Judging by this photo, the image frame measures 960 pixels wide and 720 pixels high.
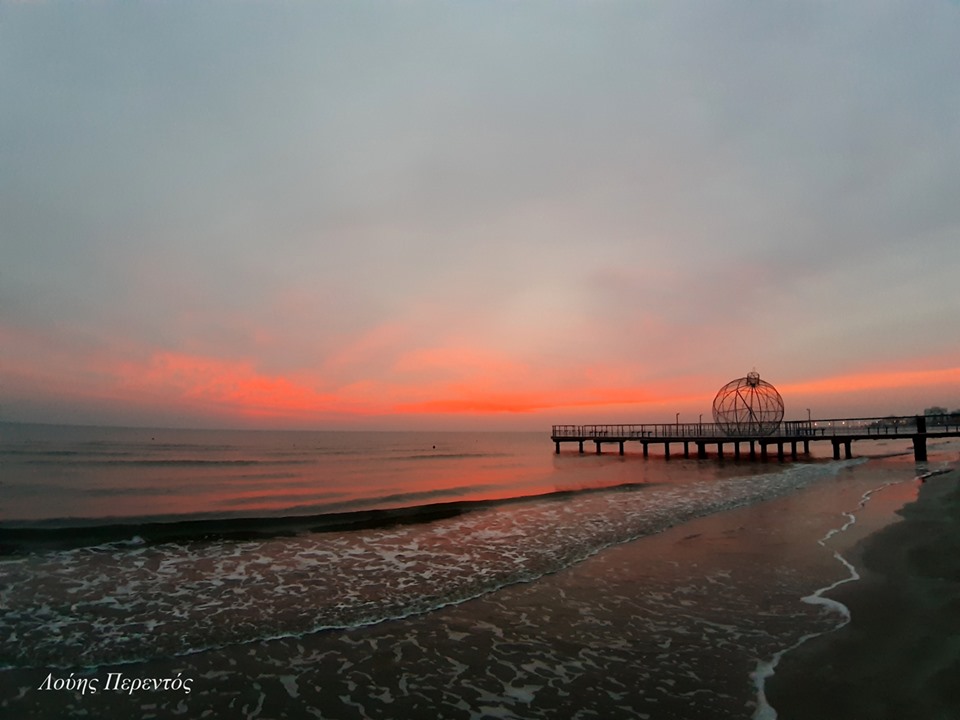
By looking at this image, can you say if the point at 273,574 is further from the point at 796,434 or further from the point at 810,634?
the point at 796,434

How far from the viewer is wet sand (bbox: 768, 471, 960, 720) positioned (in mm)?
5227

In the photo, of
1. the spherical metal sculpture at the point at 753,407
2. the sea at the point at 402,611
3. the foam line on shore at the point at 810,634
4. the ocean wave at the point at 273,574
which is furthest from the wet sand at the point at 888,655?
the spherical metal sculpture at the point at 753,407

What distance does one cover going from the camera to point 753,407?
5284cm

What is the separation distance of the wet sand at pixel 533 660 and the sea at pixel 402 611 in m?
0.03

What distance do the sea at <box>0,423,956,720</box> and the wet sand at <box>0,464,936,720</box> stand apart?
0.03 metres

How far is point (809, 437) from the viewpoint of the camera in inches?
1750

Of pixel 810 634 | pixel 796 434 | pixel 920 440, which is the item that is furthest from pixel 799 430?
pixel 810 634

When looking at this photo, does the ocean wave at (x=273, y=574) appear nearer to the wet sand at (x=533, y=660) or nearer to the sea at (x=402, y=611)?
the sea at (x=402, y=611)

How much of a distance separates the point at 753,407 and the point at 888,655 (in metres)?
52.1

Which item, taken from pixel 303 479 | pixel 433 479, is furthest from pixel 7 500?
pixel 433 479

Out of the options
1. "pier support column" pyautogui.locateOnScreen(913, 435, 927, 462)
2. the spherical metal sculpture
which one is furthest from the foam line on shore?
the spherical metal sculpture

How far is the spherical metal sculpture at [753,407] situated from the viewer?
52.7m

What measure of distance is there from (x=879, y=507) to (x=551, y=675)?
17186 mm

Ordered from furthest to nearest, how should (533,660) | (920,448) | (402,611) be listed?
(920,448)
(402,611)
(533,660)
